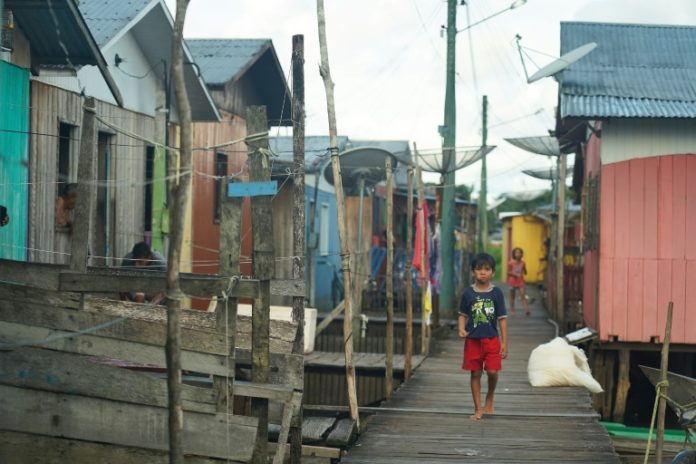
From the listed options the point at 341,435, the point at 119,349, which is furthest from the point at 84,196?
the point at 341,435

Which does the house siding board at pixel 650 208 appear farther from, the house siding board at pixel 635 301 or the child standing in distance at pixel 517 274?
the child standing in distance at pixel 517 274

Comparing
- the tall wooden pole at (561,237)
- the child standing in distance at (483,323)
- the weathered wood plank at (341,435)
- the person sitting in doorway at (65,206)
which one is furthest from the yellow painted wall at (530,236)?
the child standing in distance at (483,323)

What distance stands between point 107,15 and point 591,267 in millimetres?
7872

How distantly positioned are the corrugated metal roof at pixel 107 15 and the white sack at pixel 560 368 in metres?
6.32

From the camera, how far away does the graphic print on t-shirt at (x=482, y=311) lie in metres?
9.69

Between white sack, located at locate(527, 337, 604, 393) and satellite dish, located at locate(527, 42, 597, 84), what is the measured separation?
3.77m

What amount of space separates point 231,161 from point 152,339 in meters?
11.7

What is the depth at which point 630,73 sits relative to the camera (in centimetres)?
1459

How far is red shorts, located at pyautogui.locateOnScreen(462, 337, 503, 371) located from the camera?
9.73 m

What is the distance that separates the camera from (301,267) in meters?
9.42

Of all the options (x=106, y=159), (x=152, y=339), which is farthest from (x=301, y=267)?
(x=106, y=159)

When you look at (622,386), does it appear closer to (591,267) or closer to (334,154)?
(591,267)

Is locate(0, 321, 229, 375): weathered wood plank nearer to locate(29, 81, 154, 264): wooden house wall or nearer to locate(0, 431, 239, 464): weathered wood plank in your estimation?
locate(0, 431, 239, 464): weathered wood plank

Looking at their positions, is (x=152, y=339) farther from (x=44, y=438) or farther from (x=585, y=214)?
(x=585, y=214)
